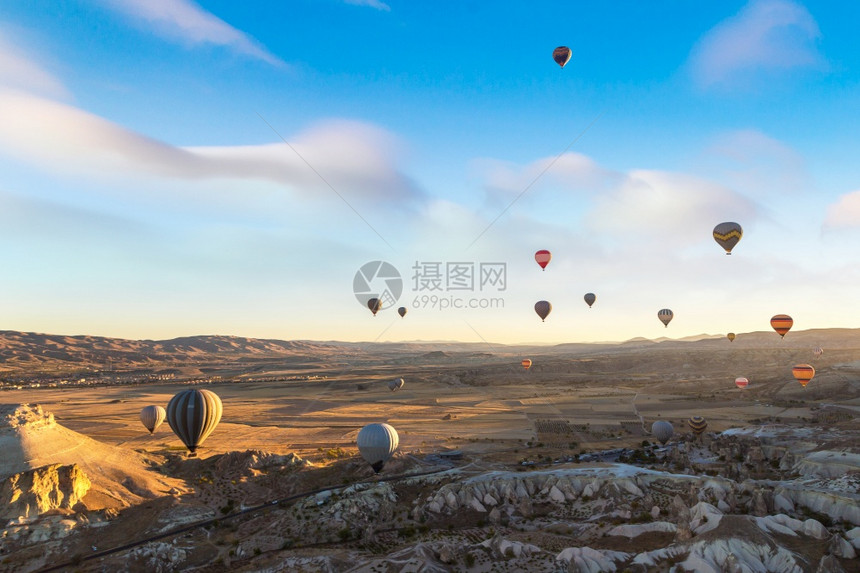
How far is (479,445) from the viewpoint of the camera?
197 ft

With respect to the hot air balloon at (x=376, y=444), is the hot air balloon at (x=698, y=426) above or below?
below

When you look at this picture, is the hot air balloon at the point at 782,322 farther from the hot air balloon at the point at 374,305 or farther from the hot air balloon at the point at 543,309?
the hot air balloon at the point at 374,305

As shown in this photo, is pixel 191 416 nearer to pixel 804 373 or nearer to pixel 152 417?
pixel 152 417

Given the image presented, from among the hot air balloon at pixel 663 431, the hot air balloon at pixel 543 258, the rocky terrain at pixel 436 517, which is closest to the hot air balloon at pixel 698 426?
the hot air balloon at pixel 663 431

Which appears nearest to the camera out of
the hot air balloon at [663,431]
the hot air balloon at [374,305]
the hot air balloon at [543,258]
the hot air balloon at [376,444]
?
the hot air balloon at [376,444]

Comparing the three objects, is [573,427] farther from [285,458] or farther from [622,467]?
[285,458]

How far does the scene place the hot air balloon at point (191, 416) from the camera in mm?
43562

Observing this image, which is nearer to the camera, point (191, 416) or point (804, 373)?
point (191, 416)

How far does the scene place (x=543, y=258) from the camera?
73438 millimetres

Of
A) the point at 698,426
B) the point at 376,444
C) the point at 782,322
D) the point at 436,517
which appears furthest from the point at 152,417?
the point at 782,322

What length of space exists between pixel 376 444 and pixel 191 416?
1646 centimetres

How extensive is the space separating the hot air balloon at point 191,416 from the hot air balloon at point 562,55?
2105 inches

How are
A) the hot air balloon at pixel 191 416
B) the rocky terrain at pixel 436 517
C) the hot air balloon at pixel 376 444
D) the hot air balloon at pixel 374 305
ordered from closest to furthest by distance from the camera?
the rocky terrain at pixel 436 517, the hot air balloon at pixel 376 444, the hot air balloon at pixel 191 416, the hot air balloon at pixel 374 305

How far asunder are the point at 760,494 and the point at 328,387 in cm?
11535
